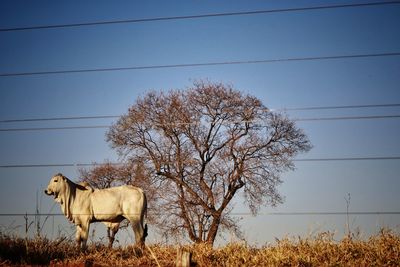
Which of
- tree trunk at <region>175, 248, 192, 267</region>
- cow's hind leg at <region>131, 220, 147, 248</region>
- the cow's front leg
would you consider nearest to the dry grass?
tree trunk at <region>175, 248, 192, 267</region>

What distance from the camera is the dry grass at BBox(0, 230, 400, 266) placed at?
21.5ft

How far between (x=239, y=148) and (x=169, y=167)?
4257 millimetres

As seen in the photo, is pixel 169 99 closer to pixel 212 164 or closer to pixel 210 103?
pixel 210 103

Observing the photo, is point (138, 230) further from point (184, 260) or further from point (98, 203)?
point (184, 260)

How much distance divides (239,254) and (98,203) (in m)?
6.40

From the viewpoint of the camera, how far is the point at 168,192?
76.6 ft

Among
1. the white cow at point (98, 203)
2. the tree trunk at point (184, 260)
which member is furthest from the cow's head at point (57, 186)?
the tree trunk at point (184, 260)

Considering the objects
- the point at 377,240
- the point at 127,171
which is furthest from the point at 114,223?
the point at 127,171

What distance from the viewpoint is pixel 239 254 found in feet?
23.3

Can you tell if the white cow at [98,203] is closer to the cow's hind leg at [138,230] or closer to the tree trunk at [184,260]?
the cow's hind leg at [138,230]

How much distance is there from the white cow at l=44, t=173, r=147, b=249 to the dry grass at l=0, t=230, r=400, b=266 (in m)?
3.87

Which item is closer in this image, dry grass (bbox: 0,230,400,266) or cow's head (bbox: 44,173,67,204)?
dry grass (bbox: 0,230,400,266)

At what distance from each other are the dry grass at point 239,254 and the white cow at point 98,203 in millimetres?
3873

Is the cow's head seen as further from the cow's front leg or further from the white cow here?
the cow's front leg
